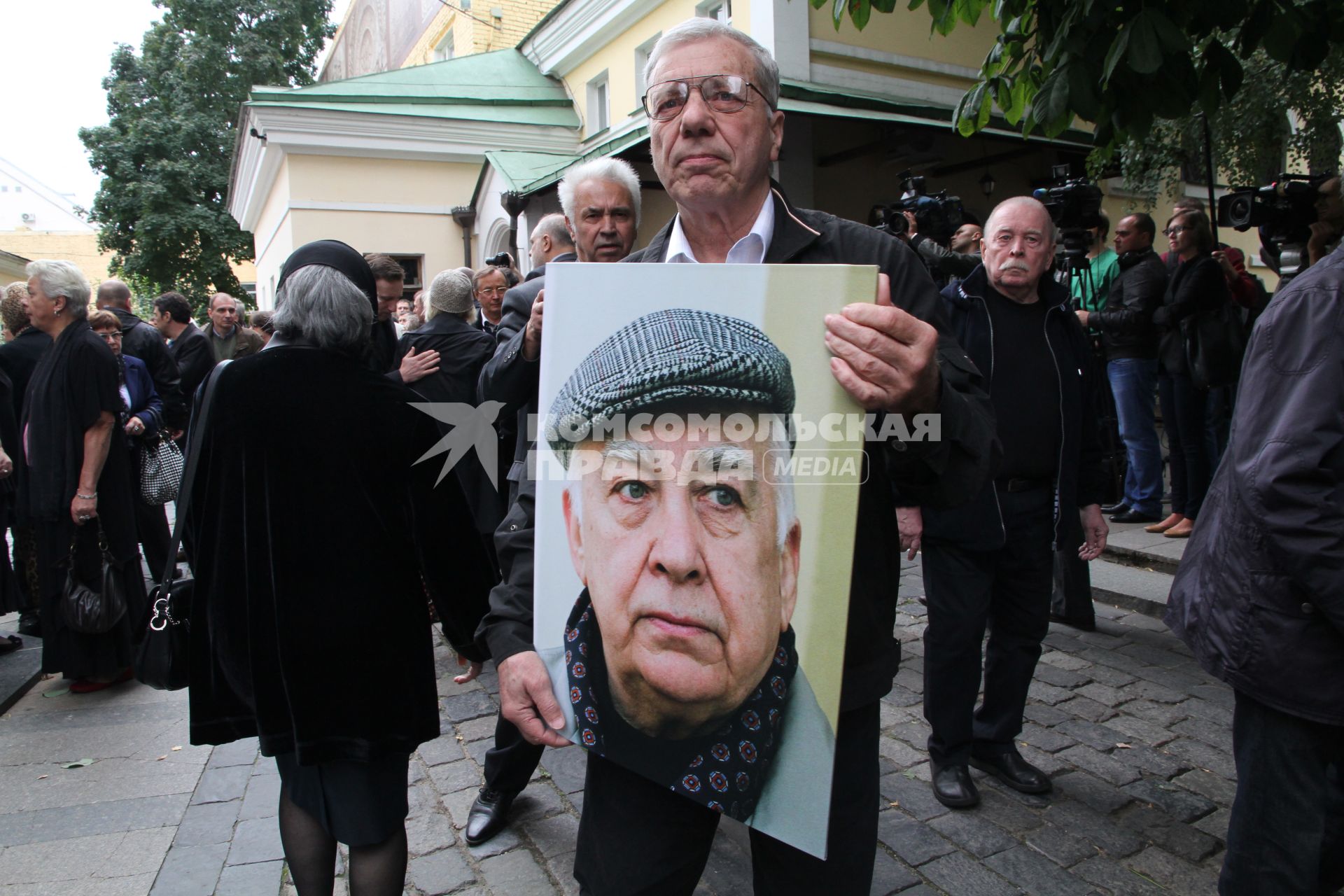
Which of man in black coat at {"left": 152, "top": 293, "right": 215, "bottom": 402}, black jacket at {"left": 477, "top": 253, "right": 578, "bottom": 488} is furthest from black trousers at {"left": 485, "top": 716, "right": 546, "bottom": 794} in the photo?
man in black coat at {"left": 152, "top": 293, "right": 215, "bottom": 402}

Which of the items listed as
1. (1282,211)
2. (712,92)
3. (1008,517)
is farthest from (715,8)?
(712,92)

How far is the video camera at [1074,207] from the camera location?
5820 millimetres

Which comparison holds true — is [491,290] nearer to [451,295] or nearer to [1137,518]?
[451,295]

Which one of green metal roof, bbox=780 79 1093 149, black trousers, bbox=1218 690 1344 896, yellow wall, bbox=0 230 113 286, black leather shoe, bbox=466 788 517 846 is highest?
yellow wall, bbox=0 230 113 286

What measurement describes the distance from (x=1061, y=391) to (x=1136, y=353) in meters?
4.40

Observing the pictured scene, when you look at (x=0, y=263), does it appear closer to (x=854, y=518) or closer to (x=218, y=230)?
(x=218, y=230)

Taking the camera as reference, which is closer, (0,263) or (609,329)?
(609,329)

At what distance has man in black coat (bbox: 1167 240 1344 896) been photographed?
1918 millimetres

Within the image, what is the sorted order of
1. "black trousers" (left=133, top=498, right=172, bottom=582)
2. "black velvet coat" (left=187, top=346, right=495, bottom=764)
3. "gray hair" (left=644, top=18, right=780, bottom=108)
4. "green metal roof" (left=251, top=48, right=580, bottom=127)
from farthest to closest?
1. "green metal roof" (left=251, top=48, right=580, bottom=127)
2. "black trousers" (left=133, top=498, right=172, bottom=582)
3. "black velvet coat" (left=187, top=346, right=495, bottom=764)
4. "gray hair" (left=644, top=18, right=780, bottom=108)

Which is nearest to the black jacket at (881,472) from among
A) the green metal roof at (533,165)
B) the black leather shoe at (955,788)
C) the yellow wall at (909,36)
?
the black leather shoe at (955,788)

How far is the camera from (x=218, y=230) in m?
28.2

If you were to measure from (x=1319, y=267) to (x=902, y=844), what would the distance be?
2.15 meters

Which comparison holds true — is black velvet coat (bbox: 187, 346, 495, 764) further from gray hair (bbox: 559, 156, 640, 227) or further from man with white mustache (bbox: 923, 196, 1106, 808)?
man with white mustache (bbox: 923, 196, 1106, 808)

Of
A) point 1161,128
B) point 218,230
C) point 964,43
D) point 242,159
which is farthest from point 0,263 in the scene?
point 1161,128
